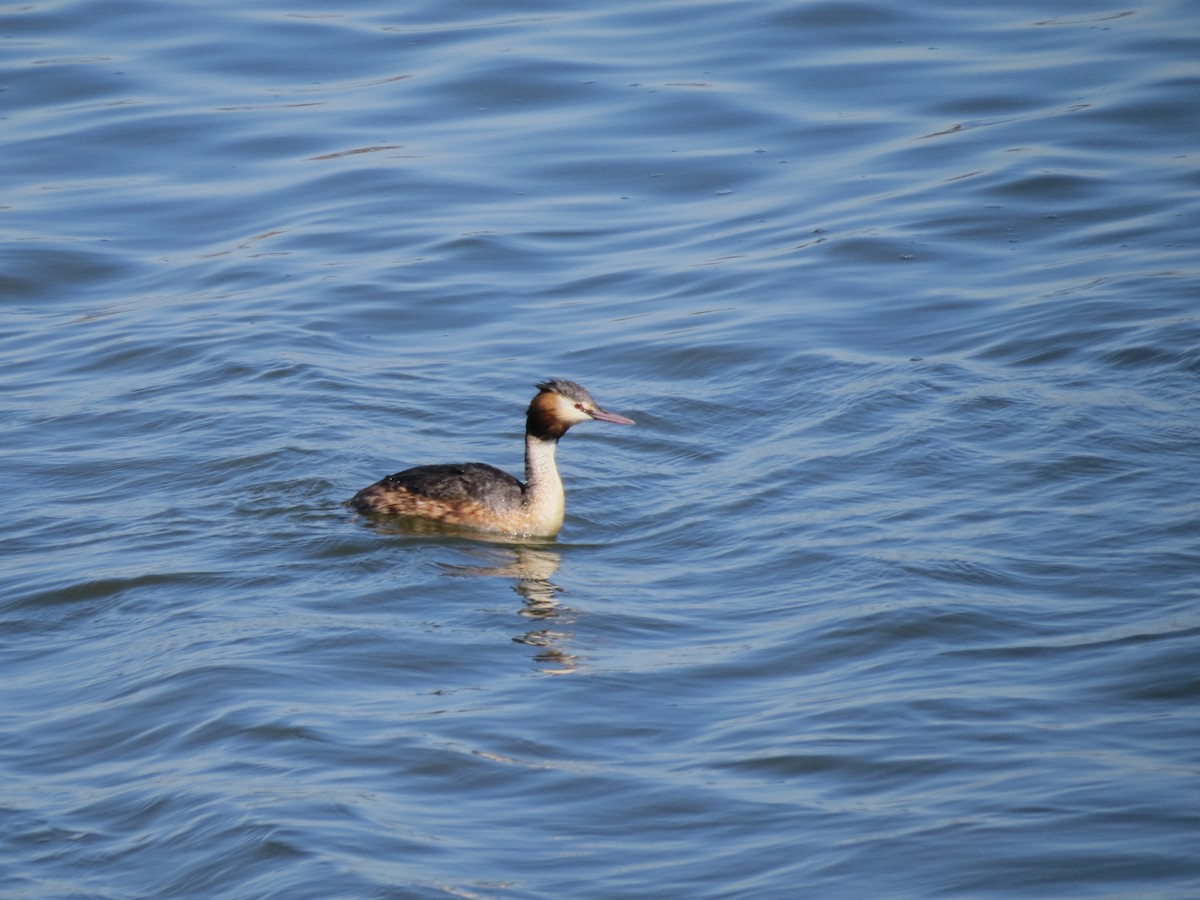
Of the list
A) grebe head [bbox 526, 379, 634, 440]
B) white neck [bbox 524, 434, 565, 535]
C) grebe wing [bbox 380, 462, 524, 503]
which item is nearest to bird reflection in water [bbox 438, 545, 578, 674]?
white neck [bbox 524, 434, 565, 535]

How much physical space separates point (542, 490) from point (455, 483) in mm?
497

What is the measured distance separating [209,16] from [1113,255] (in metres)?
12.6

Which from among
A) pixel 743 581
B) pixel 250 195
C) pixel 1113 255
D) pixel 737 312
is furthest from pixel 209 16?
pixel 743 581

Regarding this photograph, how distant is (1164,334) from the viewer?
11.8 meters

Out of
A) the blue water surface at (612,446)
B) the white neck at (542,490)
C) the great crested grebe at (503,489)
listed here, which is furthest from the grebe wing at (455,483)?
the blue water surface at (612,446)

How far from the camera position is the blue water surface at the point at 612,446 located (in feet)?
21.4

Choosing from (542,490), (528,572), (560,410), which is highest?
(560,410)

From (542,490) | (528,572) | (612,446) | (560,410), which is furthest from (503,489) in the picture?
(612,446)

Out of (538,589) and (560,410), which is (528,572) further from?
(560,410)

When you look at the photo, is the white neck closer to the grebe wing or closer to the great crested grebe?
the great crested grebe

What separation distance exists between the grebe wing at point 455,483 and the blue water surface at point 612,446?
0.29 metres

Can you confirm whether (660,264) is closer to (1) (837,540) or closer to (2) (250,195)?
(2) (250,195)

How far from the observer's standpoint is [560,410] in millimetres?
10094

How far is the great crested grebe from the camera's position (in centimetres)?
1005
